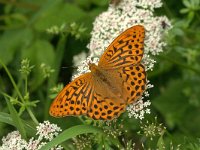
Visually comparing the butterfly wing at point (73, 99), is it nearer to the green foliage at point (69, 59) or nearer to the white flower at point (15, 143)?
the white flower at point (15, 143)

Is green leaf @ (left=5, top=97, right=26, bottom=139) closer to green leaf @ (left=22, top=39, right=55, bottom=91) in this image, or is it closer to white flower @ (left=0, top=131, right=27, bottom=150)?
white flower @ (left=0, top=131, right=27, bottom=150)

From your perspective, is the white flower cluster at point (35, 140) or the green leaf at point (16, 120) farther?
the white flower cluster at point (35, 140)

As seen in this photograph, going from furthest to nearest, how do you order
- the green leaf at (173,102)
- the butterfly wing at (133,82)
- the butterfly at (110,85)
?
the green leaf at (173,102)
the butterfly wing at (133,82)
the butterfly at (110,85)

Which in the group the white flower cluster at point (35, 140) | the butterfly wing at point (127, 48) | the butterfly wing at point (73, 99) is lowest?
the white flower cluster at point (35, 140)

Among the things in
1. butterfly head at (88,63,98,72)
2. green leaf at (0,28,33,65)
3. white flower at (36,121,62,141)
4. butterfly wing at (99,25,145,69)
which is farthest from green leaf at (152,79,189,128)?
white flower at (36,121,62,141)

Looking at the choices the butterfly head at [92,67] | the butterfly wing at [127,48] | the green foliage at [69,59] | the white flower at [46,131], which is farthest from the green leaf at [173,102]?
the white flower at [46,131]

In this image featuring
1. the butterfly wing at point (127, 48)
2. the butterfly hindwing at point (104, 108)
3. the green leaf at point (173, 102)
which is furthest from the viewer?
→ the green leaf at point (173, 102)

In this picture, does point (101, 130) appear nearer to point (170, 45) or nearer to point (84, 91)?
point (84, 91)

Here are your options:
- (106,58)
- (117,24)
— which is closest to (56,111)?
(106,58)
